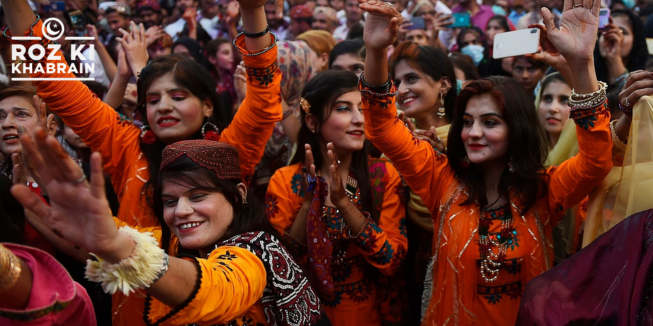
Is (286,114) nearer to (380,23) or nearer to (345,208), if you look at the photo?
(345,208)

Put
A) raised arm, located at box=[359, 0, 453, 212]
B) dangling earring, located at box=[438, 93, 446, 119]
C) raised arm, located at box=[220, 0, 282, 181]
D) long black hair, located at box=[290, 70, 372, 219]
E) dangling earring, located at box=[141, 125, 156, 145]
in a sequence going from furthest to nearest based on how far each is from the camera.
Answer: dangling earring, located at box=[438, 93, 446, 119] → long black hair, located at box=[290, 70, 372, 219] → dangling earring, located at box=[141, 125, 156, 145] → raised arm, located at box=[220, 0, 282, 181] → raised arm, located at box=[359, 0, 453, 212]

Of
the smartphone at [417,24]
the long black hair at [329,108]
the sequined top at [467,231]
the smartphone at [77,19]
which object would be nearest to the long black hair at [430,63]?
the long black hair at [329,108]

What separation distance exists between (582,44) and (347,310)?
161 cm

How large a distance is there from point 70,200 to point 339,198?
151 cm

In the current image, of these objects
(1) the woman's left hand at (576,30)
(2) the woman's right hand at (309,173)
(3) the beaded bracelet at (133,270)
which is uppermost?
(1) the woman's left hand at (576,30)

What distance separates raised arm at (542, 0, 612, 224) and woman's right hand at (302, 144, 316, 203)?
43.3 inches

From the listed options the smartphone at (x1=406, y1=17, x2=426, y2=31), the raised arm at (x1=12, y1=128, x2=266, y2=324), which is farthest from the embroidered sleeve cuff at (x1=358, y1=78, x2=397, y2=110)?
the smartphone at (x1=406, y1=17, x2=426, y2=31)

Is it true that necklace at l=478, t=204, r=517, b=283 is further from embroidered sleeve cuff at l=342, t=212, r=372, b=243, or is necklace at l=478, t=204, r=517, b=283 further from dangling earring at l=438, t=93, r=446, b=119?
dangling earring at l=438, t=93, r=446, b=119

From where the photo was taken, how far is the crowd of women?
1525mm

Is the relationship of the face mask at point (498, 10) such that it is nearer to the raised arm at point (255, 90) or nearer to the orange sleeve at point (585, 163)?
the orange sleeve at point (585, 163)

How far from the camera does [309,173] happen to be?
8.96 ft

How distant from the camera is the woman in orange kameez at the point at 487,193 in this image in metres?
2.50

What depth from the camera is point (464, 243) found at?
8.50 feet

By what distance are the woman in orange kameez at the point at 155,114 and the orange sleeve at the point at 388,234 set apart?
2.25 feet
